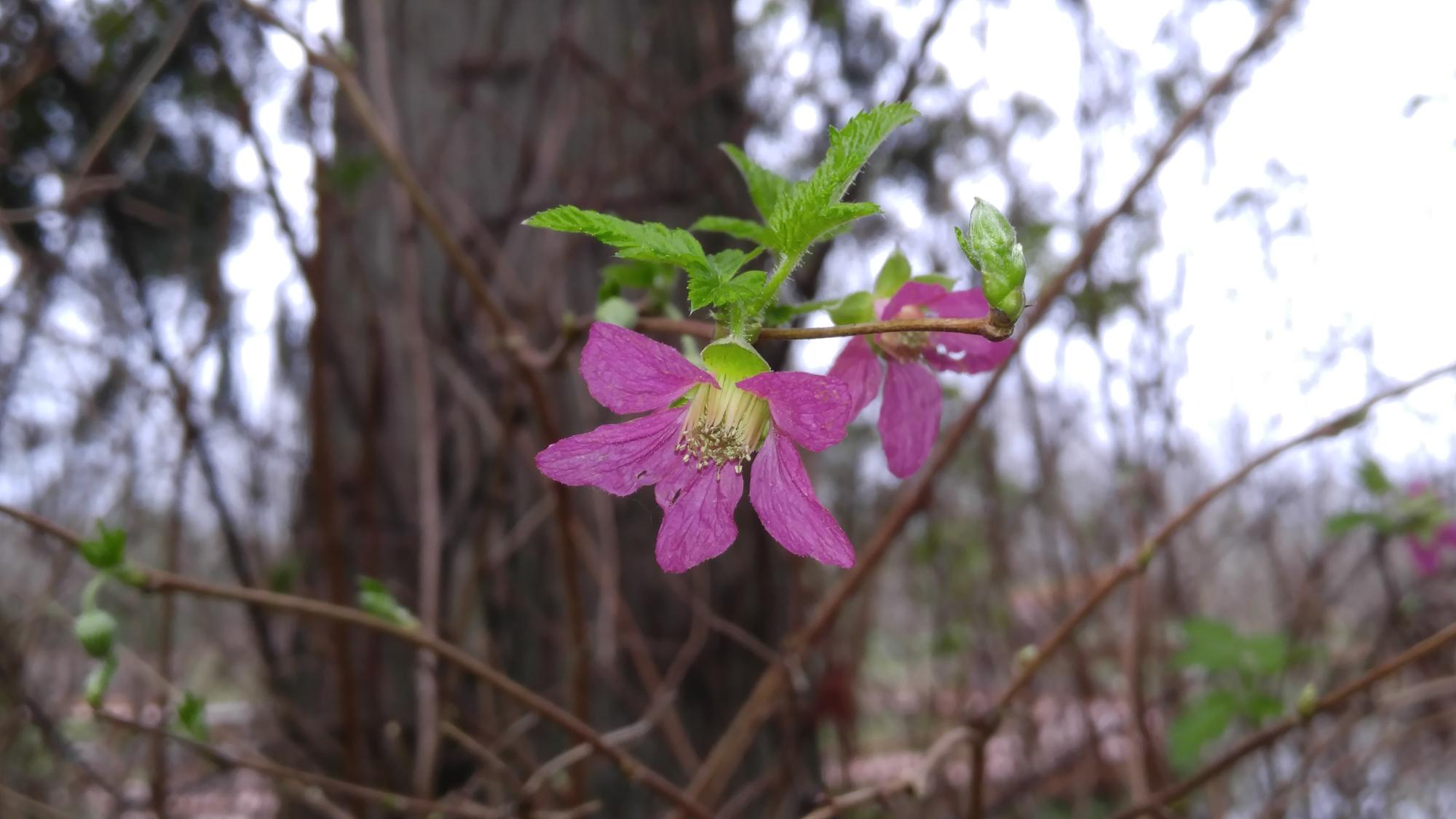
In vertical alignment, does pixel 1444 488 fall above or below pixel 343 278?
below

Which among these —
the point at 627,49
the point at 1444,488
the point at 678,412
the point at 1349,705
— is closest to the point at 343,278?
the point at 627,49

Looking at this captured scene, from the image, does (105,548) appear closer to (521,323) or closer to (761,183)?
(761,183)

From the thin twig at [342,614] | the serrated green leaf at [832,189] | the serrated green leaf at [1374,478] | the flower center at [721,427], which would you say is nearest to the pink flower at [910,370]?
the flower center at [721,427]

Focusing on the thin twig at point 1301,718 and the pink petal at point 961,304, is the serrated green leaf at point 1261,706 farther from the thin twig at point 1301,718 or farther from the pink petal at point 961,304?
the pink petal at point 961,304

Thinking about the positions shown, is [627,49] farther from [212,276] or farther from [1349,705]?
[1349,705]

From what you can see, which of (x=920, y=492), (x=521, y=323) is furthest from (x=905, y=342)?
(x=521, y=323)

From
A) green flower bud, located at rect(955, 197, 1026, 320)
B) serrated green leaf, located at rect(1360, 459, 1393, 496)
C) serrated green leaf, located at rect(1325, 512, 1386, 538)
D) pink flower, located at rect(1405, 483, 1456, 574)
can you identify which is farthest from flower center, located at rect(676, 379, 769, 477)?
pink flower, located at rect(1405, 483, 1456, 574)

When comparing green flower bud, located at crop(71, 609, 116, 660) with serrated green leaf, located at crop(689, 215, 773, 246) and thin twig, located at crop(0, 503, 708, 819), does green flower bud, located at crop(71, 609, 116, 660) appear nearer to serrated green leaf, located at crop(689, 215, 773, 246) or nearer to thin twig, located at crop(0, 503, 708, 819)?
thin twig, located at crop(0, 503, 708, 819)

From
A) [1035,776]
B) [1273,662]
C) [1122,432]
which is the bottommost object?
[1035,776]
